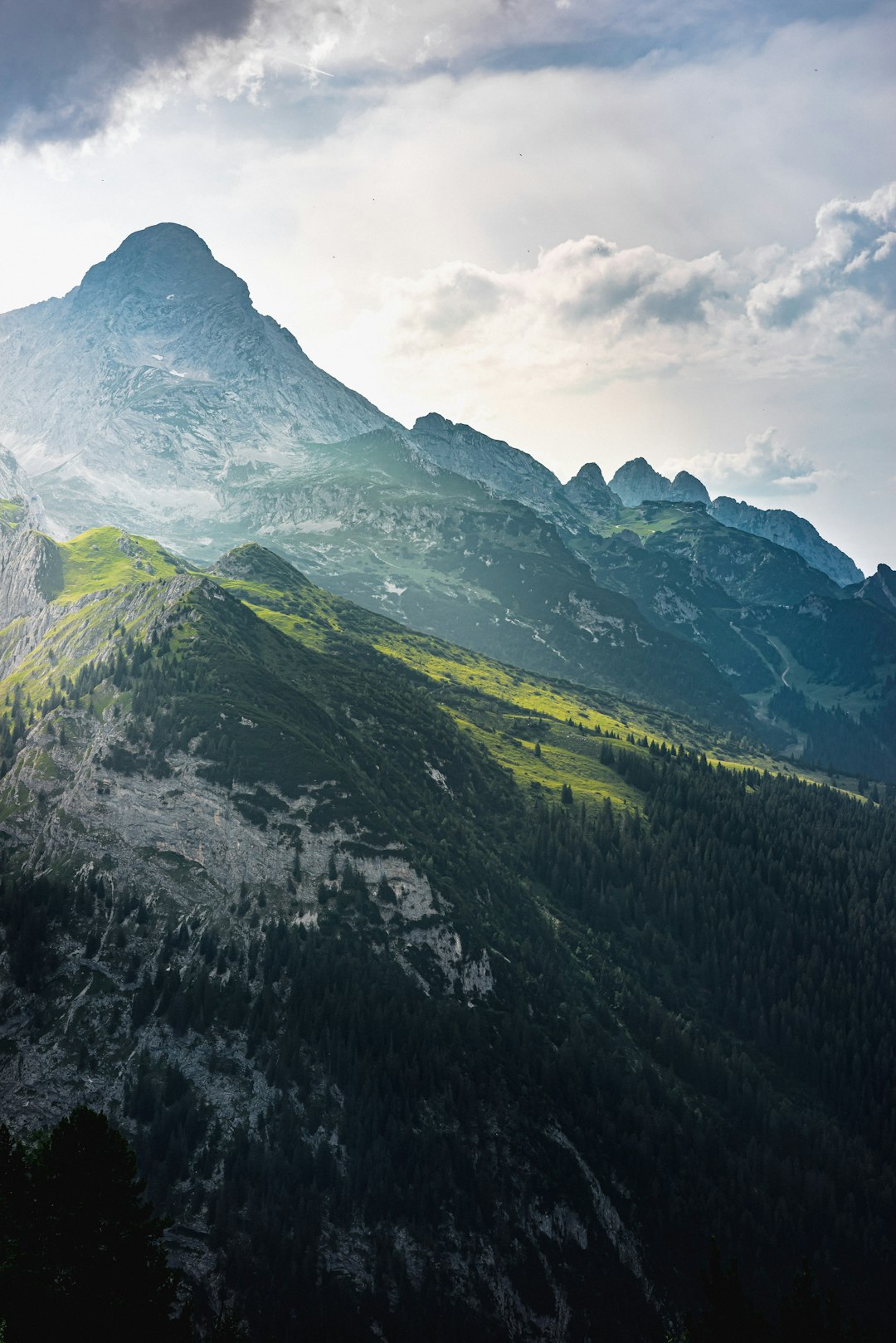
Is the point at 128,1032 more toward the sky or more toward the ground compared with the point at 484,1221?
more toward the sky

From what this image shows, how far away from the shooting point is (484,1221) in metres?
138

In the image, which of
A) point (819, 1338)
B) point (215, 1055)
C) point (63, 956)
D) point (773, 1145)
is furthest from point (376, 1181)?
point (819, 1338)

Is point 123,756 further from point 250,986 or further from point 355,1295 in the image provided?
point 355,1295

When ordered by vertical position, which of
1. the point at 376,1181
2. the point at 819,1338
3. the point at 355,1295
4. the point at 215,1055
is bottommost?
the point at 355,1295

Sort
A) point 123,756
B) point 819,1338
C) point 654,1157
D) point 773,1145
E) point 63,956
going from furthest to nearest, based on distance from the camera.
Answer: point 123,756 < point 773,1145 < point 654,1157 < point 63,956 < point 819,1338

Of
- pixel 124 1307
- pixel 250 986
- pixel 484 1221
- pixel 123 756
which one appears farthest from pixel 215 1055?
pixel 124 1307

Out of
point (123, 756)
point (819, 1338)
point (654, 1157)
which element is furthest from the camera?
point (123, 756)

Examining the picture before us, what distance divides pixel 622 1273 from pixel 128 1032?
90486 mm

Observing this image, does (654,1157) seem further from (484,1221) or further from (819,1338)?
(819,1338)

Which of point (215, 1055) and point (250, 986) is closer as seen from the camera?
point (215, 1055)

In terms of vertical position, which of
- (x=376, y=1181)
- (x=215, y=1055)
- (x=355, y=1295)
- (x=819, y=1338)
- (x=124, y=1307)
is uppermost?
(x=819, y=1338)

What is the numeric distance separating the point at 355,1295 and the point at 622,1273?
154 feet

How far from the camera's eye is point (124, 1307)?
5147 cm

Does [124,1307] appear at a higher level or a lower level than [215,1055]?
higher
